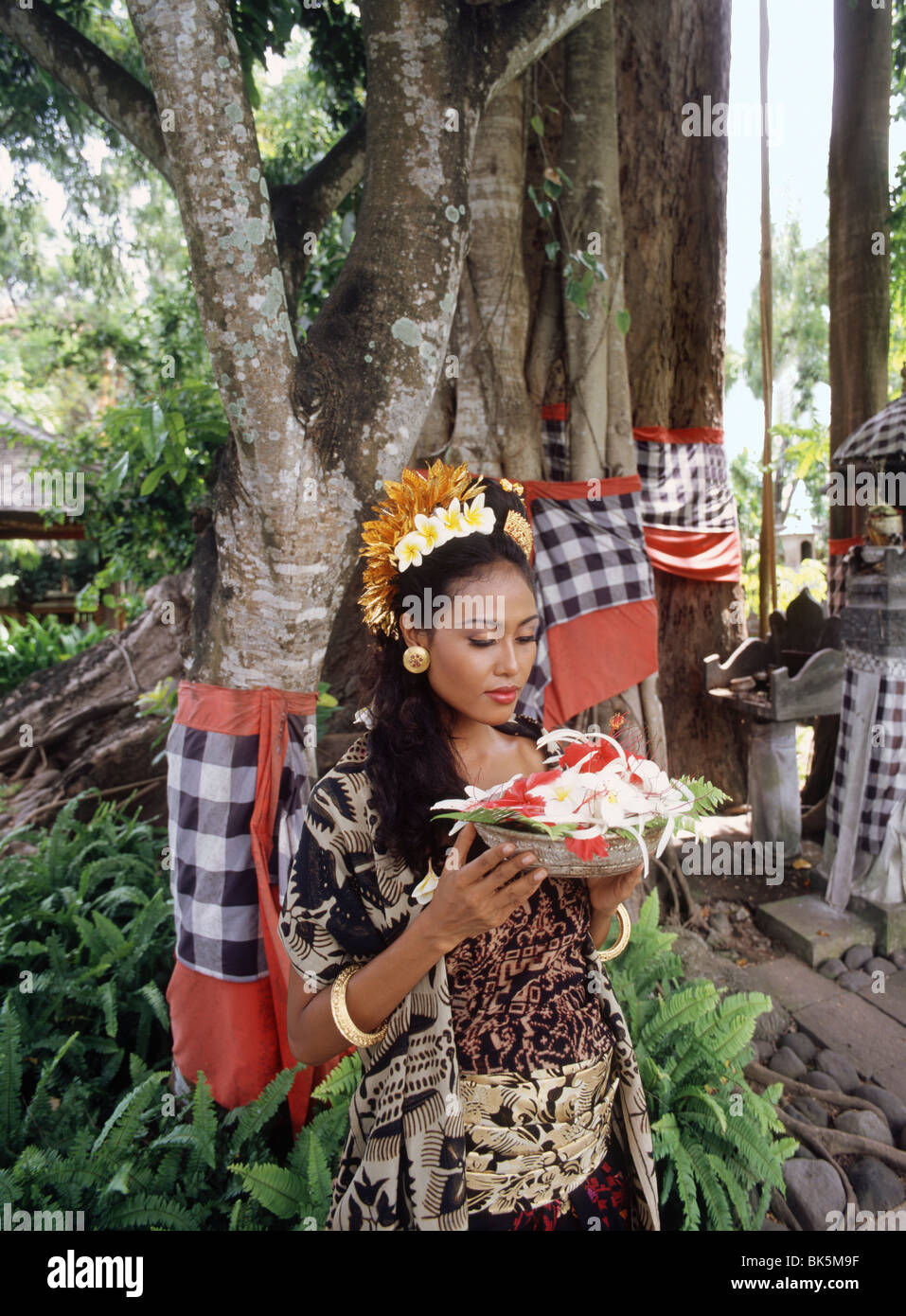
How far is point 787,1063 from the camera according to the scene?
10.7ft

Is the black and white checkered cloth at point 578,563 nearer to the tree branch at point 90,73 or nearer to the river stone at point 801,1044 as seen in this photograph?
the river stone at point 801,1044

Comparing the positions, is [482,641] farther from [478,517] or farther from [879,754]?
[879,754]

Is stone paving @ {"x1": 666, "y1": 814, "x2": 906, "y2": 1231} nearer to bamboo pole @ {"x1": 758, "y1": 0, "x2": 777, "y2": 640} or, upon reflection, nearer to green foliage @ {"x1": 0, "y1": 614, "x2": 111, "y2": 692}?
bamboo pole @ {"x1": 758, "y1": 0, "x2": 777, "y2": 640}

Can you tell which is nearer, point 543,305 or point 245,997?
point 245,997

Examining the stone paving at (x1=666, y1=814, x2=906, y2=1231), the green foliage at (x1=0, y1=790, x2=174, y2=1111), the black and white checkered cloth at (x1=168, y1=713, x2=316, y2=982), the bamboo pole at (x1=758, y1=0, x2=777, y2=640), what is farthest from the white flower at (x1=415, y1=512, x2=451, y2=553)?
the bamboo pole at (x1=758, y1=0, x2=777, y2=640)

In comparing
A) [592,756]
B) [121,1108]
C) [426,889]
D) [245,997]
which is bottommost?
[121,1108]

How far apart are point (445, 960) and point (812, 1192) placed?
2073mm

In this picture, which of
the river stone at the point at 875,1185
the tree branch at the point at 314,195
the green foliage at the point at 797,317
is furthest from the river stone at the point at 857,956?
the green foliage at the point at 797,317

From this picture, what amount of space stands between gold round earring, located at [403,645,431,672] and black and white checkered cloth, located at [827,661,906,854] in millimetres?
3406

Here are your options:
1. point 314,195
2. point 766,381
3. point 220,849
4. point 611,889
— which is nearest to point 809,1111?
point 611,889

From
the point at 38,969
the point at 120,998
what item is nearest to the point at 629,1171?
the point at 120,998

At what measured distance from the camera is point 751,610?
11586 millimetres

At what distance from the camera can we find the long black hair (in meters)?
1.46
